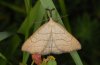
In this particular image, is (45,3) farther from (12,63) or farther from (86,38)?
(86,38)

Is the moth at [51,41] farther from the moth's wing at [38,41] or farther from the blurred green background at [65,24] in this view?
the blurred green background at [65,24]

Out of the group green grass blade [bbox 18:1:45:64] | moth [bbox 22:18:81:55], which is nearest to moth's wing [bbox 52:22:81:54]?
moth [bbox 22:18:81:55]

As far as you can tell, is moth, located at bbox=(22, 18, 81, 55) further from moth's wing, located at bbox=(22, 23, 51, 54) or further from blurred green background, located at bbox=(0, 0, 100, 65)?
blurred green background, located at bbox=(0, 0, 100, 65)

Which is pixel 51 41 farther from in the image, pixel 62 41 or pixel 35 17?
pixel 35 17

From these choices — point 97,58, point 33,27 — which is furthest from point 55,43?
point 97,58

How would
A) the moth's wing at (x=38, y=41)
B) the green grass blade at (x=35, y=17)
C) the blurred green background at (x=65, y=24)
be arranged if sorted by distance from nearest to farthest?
the moth's wing at (x=38, y=41) < the green grass blade at (x=35, y=17) < the blurred green background at (x=65, y=24)

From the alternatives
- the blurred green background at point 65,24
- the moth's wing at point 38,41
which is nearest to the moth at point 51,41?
the moth's wing at point 38,41
